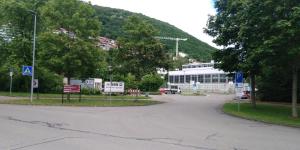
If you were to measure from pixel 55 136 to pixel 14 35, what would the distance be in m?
38.0

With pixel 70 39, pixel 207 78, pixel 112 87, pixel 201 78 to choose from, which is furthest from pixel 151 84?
pixel 70 39

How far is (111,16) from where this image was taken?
110 m

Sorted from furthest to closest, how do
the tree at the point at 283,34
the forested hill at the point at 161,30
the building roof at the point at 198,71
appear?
the building roof at the point at 198,71, the forested hill at the point at 161,30, the tree at the point at 283,34

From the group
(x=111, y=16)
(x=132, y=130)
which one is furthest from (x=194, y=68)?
(x=132, y=130)

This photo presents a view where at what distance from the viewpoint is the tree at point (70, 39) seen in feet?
117

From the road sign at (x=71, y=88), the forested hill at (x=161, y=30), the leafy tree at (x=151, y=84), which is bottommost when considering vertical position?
the road sign at (x=71, y=88)

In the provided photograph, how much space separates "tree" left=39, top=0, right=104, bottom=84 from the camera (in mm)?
35562

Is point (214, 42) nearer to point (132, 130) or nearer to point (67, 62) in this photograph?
point (67, 62)

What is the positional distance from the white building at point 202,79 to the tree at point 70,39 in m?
57.9

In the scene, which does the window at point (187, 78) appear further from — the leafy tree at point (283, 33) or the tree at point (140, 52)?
the leafy tree at point (283, 33)

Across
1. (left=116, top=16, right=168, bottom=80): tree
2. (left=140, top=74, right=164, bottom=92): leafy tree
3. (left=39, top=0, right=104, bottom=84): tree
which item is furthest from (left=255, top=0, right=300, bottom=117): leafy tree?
(left=140, top=74, right=164, bottom=92): leafy tree

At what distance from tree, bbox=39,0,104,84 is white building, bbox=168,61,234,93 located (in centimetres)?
5792

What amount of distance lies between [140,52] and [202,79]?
242ft

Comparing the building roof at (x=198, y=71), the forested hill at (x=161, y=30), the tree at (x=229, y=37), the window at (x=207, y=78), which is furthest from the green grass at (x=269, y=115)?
the window at (x=207, y=78)
